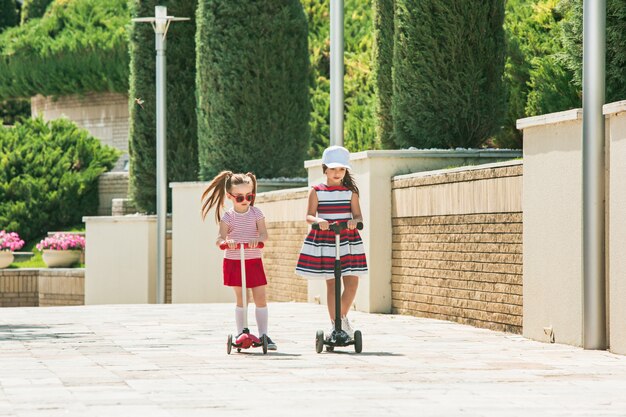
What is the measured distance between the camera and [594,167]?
11656 mm

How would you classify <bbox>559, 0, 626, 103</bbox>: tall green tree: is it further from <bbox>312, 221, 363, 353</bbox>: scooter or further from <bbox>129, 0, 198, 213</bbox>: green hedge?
<bbox>129, 0, 198, 213</bbox>: green hedge

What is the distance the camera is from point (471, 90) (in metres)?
18.7

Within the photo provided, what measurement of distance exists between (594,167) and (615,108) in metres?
0.55

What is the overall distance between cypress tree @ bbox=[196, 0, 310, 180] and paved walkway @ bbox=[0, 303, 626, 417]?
456 inches

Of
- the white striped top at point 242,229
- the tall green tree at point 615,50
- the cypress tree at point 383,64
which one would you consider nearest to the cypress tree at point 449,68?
the cypress tree at point 383,64

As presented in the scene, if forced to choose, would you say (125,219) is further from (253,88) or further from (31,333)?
(31,333)

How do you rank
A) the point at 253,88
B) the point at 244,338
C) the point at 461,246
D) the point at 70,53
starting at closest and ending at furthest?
the point at 244,338 < the point at 461,246 < the point at 253,88 < the point at 70,53

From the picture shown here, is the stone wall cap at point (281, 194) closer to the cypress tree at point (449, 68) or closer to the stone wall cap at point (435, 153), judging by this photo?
the cypress tree at point (449, 68)

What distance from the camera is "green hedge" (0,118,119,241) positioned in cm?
3703

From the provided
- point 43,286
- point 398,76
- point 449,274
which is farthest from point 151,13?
point 449,274

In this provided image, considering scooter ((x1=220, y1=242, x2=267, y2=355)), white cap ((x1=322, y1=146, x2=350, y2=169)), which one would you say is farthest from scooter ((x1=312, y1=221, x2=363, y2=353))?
white cap ((x1=322, y1=146, x2=350, y2=169))

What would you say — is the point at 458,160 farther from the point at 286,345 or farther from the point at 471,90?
the point at 286,345

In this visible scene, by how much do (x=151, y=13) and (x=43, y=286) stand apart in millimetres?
6540

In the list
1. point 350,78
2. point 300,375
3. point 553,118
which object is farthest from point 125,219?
point 300,375
